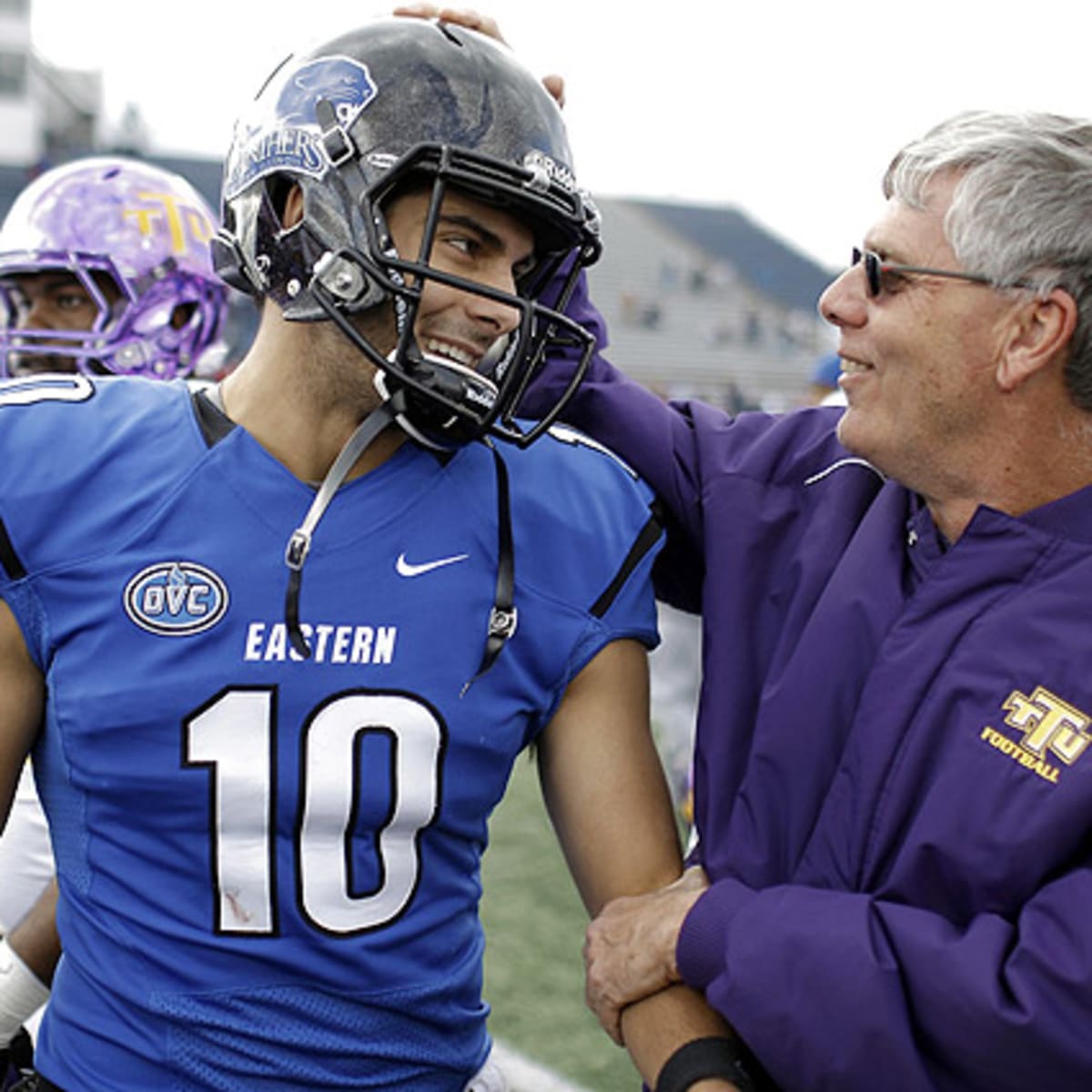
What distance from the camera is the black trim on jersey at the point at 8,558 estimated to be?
5.44 ft

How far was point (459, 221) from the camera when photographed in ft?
5.89

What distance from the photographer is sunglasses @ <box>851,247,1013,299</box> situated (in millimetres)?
1744

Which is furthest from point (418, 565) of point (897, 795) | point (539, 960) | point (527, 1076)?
point (539, 960)

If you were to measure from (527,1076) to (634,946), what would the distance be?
1963 mm

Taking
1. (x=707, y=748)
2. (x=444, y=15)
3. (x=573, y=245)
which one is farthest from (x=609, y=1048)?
A: (x=444, y=15)

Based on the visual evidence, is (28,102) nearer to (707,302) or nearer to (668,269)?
(668,269)

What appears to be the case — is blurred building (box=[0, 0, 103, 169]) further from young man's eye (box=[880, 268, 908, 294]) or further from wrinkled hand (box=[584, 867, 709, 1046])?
wrinkled hand (box=[584, 867, 709, 1046])

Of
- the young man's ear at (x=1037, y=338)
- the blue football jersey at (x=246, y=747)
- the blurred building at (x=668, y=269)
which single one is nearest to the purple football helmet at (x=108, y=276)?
the blue football jersey at (x=246, y=747)

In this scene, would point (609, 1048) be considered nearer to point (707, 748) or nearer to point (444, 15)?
point (707, 748)

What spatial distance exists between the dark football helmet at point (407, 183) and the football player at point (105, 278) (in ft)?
4.40

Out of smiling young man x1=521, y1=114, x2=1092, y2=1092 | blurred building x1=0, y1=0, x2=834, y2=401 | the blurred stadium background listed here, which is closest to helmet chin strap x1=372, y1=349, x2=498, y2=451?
smiling young man x1=521, y1=114, x2=1092, y2=1092

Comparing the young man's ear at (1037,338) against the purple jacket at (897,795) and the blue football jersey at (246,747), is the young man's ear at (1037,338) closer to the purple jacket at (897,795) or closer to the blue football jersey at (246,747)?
the purple jacket at (897,795)

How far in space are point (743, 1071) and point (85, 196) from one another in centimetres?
259

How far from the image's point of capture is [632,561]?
188 cm
